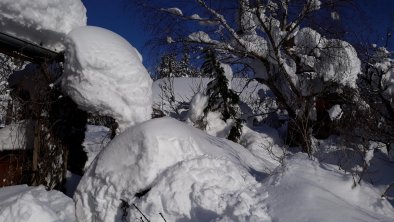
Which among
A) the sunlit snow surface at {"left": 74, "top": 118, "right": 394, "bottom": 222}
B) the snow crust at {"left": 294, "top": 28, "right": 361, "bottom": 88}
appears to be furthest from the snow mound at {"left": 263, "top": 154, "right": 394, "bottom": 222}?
the snow crust at {"left": 294, "top": 28, "right": 361, "bottom": 88}

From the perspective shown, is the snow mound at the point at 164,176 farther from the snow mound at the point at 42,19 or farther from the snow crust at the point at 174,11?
the snow crust at the point at 174,11

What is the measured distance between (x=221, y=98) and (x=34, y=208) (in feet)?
23.0

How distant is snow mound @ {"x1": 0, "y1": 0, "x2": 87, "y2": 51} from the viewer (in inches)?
228

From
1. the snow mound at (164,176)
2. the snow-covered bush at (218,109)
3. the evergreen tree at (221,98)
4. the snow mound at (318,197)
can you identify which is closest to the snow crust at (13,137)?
the snow mound at (164,176)

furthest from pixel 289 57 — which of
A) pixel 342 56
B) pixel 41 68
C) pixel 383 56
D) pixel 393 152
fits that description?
pixel 41 68

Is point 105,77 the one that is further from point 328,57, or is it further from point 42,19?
point 328,57

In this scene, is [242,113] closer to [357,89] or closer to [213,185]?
[357,89]

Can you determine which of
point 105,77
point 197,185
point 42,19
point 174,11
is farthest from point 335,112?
point 42,19

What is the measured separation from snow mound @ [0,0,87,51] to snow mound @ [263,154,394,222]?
438 cm

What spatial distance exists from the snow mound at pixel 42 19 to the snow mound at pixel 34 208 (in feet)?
8.68

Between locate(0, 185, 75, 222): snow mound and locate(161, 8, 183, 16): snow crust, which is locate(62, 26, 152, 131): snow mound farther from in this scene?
locate(161, 8, 183, 16): snow crust

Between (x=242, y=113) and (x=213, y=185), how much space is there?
829 cm

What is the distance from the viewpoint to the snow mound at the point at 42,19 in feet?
19.0

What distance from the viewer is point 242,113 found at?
1275 centimetres
